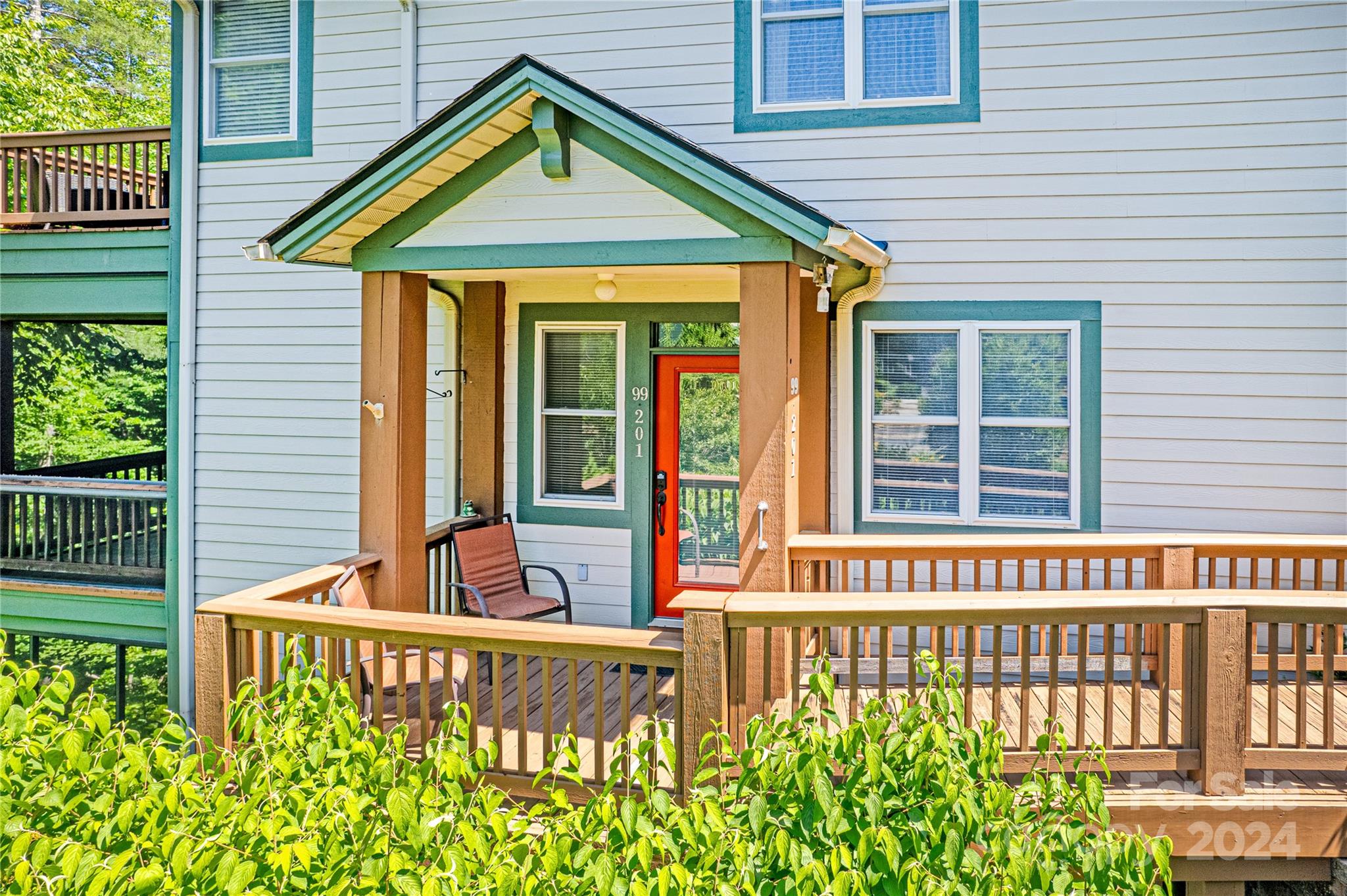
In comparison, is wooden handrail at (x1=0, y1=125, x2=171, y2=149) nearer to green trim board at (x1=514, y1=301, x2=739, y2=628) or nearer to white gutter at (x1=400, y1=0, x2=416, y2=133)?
white gutter at (x1=400, y1=0, x2=416, y2=133)

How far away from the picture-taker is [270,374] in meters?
7.59

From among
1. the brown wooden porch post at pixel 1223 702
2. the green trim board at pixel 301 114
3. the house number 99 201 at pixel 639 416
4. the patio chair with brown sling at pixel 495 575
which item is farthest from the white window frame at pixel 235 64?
the brown wooden porch post at pixel 1223 702

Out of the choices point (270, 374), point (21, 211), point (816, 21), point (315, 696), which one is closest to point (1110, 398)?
point (816, 21)

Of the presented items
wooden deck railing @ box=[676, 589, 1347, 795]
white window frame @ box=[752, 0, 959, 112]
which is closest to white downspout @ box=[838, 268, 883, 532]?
white window frame @ box=[752, 0, 959, 112]

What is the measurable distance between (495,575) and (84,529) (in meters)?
3.78

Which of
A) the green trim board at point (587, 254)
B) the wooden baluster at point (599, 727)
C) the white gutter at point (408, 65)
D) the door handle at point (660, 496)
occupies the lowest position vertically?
the wooden baluster at point (599, 727)

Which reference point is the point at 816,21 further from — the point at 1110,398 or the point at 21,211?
the point at 21,211

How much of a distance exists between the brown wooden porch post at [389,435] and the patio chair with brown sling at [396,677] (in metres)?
0.25

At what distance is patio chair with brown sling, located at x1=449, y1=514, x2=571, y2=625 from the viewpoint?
6.50 meters

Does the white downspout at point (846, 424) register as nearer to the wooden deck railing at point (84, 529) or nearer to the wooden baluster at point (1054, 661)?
the wooden baluster at point (1054, 661)

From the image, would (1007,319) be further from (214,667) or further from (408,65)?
(214,667)

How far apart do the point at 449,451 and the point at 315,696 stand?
4.56m

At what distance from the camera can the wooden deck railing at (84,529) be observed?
25.7ft

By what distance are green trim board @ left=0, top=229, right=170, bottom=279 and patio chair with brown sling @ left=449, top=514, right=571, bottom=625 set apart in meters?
3.58
